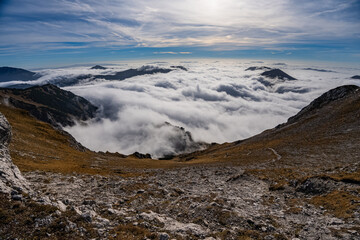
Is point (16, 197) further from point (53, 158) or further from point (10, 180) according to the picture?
point (53, 158)

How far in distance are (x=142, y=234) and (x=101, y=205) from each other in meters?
6.39

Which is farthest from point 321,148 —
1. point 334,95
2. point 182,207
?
point 334,95

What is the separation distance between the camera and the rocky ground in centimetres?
1209

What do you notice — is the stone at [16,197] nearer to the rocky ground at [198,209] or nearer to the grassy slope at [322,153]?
the rocky ground at [198,209]

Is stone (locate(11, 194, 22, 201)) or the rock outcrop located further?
the rock outcrop

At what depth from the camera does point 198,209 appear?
1631 centimetres

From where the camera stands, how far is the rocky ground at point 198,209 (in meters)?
12.1

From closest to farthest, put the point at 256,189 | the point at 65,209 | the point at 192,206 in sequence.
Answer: the point at 65,209, the point at 192,206, the point at 256,189

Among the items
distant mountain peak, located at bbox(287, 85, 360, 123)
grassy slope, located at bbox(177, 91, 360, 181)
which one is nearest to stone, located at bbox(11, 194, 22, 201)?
grassy slope, located at bbox(177, 91, 360, 181)

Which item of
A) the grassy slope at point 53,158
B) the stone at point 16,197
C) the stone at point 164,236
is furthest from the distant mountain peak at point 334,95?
the stone at point 16,197

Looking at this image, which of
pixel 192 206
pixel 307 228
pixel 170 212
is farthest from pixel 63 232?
pixel 307 228

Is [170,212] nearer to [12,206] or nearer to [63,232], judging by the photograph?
[63,232]

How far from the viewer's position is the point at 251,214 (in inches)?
619

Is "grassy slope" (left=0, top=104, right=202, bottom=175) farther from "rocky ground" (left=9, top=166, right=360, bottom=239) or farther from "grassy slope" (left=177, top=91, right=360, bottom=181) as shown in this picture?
"grassy slope" (left=177, top=91, right=360, bottom=181)
